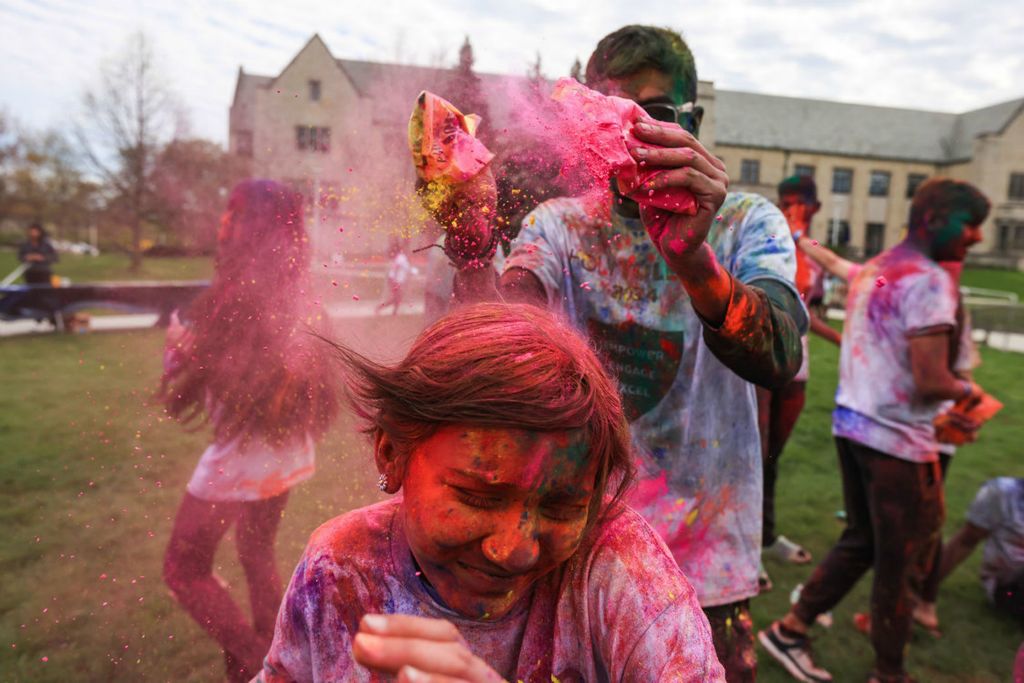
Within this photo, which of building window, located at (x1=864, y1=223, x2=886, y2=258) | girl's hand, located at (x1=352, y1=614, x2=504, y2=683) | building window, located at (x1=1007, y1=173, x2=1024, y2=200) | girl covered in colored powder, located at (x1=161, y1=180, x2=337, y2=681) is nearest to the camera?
girl's hand, located at (x1=352, y1=614, x2=504, y2=683)

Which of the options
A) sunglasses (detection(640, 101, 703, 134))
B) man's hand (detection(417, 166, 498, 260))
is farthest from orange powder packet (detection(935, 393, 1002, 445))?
man's hand (detection(417, 166, 498, 260))

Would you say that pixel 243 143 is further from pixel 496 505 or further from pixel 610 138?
pixel 496 505

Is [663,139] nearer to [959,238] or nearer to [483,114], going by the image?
[483,114]

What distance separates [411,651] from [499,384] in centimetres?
42

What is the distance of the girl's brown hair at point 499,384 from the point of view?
3.53 feet

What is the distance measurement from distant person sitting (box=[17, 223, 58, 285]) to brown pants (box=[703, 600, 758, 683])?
15.2 meters

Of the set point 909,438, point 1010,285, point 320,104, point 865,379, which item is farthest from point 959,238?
point 1010,285

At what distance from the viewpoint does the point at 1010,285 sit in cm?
3284

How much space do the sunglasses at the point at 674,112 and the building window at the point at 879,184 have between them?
2008 inches

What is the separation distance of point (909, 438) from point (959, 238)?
1049mm

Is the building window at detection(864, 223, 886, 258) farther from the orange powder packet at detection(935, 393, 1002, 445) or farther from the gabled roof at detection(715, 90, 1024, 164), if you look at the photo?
the orange powder packet at detection(935, 393, 1002, 445)

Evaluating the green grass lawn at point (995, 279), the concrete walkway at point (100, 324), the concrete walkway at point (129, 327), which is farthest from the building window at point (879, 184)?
the concrete walkway at point (100, 324)

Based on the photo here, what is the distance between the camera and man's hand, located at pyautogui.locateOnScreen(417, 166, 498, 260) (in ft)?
4.30

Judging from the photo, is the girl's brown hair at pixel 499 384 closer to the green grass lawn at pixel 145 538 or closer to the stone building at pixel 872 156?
the green grass lawn at pixel 145 538
